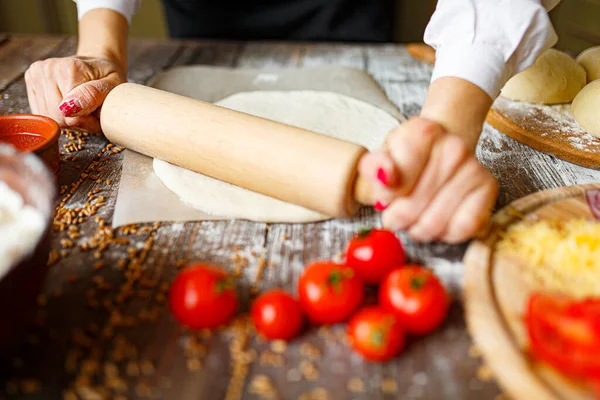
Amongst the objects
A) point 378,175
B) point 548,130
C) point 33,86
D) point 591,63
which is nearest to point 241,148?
point 378,175

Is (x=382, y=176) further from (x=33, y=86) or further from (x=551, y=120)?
(x=33, y=86)

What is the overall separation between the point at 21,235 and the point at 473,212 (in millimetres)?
891

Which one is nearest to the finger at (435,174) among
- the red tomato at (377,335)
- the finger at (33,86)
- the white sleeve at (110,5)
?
the red tomato at (377,335)

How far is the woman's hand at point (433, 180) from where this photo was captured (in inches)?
41.9

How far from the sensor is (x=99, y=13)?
6.43ft

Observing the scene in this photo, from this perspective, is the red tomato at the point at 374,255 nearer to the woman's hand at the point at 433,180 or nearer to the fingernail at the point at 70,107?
the woman's hand at the point at 433,180

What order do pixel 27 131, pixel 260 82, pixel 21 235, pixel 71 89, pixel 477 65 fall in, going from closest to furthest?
pixel 21 235 < pixel 477 65 < pixel 27 131 < pixel 71 89 < pixel 260 82

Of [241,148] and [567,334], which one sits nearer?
[567,334]

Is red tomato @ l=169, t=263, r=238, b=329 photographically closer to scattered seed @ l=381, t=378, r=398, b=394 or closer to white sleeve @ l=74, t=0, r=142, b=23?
scattered seed @ l=381, t=378, r=398, b=394

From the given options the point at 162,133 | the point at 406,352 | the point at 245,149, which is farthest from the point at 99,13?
the point at 406,352

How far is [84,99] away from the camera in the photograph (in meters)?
1.57

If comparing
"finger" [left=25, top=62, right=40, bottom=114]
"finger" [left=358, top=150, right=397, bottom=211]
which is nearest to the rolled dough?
"finger" [left=358, top=150, right=397, bottom=211]

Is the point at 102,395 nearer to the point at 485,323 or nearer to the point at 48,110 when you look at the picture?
the point at 485,323

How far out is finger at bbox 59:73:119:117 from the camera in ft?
5.14
